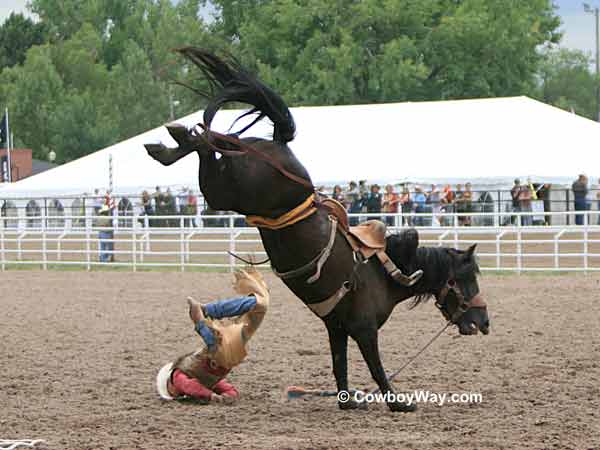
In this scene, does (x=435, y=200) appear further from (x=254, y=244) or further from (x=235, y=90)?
(x=235, y=90)

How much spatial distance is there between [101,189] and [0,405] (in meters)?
23.8

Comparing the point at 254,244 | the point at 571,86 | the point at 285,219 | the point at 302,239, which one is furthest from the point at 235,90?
the point at 571,86

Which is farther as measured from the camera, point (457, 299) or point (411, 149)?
point (411, 149)

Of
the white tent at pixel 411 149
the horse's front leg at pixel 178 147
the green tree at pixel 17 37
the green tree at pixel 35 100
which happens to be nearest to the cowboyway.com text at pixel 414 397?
the horse's front leg at pixel 178 147

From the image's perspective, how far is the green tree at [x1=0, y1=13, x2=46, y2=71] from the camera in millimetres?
70812

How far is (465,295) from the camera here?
6832 millimetres

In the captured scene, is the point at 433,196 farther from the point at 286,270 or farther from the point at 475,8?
the point at 475,8

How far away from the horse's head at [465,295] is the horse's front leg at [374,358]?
72 centimetres

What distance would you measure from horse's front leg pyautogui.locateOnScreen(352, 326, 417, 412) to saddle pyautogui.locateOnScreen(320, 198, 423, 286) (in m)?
0.42

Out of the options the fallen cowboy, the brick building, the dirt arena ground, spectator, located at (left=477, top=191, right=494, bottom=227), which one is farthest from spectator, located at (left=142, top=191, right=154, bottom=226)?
the brick building

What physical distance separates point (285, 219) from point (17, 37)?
227ft

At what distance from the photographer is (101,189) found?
99.5 feet

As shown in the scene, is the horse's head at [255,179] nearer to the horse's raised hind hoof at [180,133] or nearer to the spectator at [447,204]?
the horse's raised hind hoof at [180,133]

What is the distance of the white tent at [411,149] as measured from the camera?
27.1 metres
